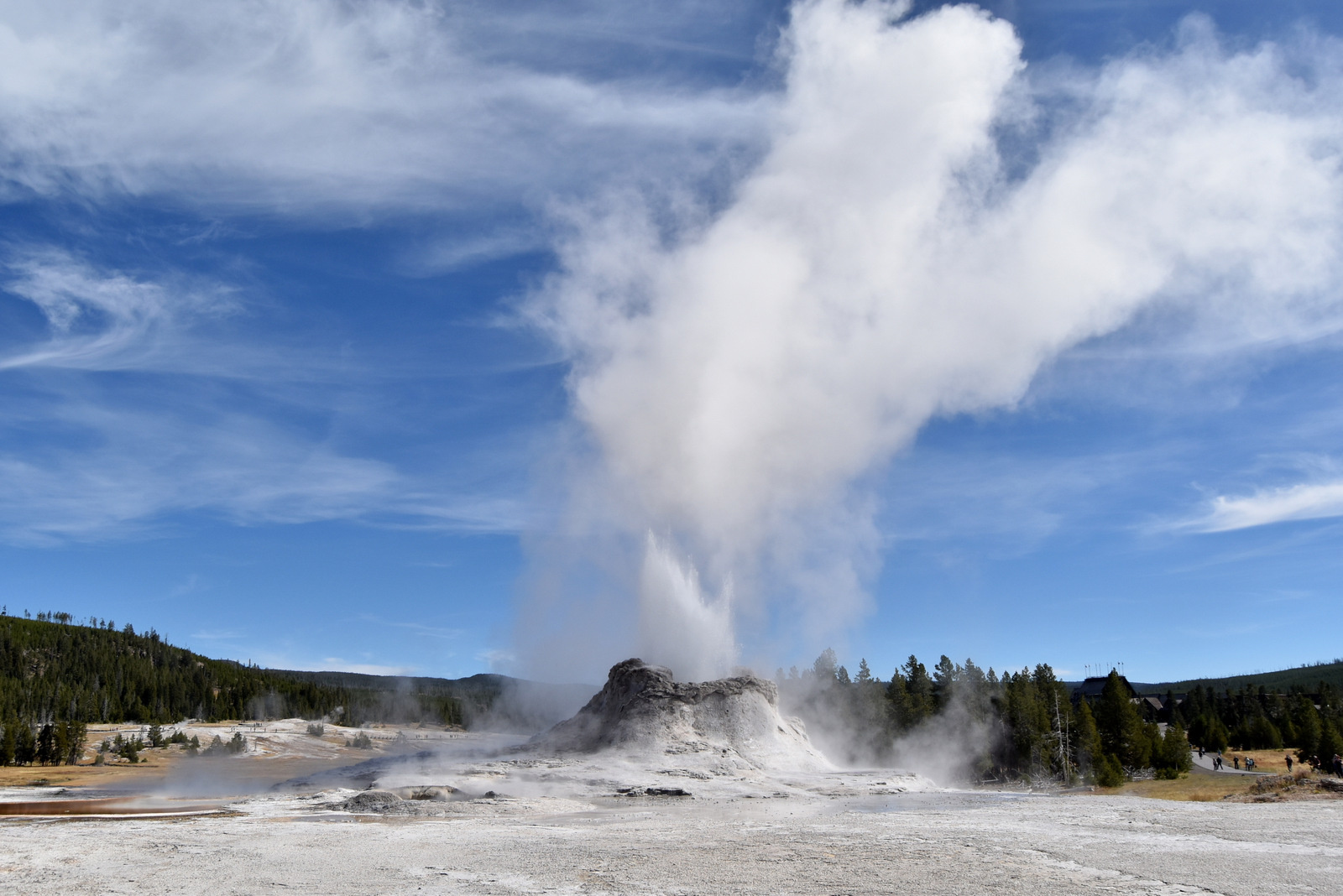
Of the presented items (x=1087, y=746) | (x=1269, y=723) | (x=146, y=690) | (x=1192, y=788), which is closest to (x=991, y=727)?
(x=1087, y=746)

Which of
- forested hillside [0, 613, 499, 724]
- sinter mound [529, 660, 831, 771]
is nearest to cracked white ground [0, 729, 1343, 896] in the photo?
sinter mound [529, 660, 831, 771]

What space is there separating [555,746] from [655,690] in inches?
219

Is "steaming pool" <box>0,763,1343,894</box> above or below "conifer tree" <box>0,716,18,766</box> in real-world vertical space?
above

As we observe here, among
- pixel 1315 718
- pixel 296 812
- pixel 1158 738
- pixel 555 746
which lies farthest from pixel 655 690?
pixel 1315 718

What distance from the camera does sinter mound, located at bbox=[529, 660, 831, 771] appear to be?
40.8 metres

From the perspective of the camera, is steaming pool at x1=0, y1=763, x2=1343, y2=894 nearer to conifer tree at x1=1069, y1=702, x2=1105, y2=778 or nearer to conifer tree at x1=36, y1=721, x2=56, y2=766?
conifer tree at x1=1069, y1=702, x2=1105, y2=778

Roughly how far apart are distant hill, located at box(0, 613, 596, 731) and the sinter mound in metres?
42.2

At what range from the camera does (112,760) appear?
7412 centimetres

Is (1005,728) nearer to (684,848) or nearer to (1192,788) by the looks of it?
(1192,788)

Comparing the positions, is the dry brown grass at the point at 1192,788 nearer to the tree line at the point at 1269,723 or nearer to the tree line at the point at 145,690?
the tree line at the point at 1269,723

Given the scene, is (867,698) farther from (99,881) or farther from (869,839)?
(99,881)

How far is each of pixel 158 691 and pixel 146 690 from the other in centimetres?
195

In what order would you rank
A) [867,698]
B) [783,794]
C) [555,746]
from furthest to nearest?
[867,698] < [555,746] < [783,794]

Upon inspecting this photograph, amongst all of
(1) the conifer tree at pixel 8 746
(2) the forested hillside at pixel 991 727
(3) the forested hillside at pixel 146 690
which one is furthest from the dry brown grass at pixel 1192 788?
(3) the forested hillside at pixel 146 690
